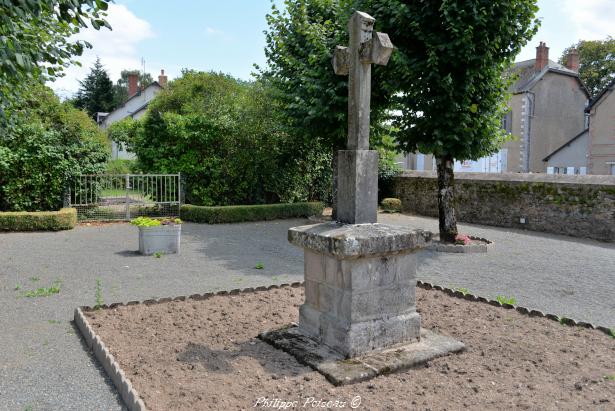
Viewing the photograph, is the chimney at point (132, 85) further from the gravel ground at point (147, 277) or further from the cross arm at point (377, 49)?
the cross arm at point (377, 49)

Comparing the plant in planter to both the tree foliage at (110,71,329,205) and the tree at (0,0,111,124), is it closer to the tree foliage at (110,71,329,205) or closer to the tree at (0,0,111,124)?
the tree at (0,0,111,124)

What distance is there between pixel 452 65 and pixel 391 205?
30.8 feet

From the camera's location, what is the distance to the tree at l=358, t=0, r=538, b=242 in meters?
11.1

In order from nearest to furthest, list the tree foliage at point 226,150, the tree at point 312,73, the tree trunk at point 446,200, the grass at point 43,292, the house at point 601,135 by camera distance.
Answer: the grass at point 43,292 < the tree trunk at point 446,200 < the tree at point 312,73 < the tree foliage at point 226,150 < the house at point 601,135

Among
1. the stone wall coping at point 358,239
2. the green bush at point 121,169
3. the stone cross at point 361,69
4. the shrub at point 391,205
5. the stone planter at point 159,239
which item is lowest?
the stone planter at point 159,239

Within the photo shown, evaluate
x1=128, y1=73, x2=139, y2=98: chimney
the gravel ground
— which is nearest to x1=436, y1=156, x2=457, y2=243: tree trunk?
the gravel ground

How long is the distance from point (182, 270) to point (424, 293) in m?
4.64

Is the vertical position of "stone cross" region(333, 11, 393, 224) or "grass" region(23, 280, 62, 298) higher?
"stone cross" region(333, 11, 393, 224)

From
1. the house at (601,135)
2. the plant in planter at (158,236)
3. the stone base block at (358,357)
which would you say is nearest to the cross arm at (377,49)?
the stone base block at (358,357)

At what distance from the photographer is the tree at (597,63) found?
4591cm

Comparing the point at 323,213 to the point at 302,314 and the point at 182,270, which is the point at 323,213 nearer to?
the point at 182,270

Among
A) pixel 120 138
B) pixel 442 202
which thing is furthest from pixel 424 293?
pixel 120 138

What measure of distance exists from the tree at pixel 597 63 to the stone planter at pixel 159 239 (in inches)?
1806

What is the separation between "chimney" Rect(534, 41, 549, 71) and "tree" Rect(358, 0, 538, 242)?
25.9 m
